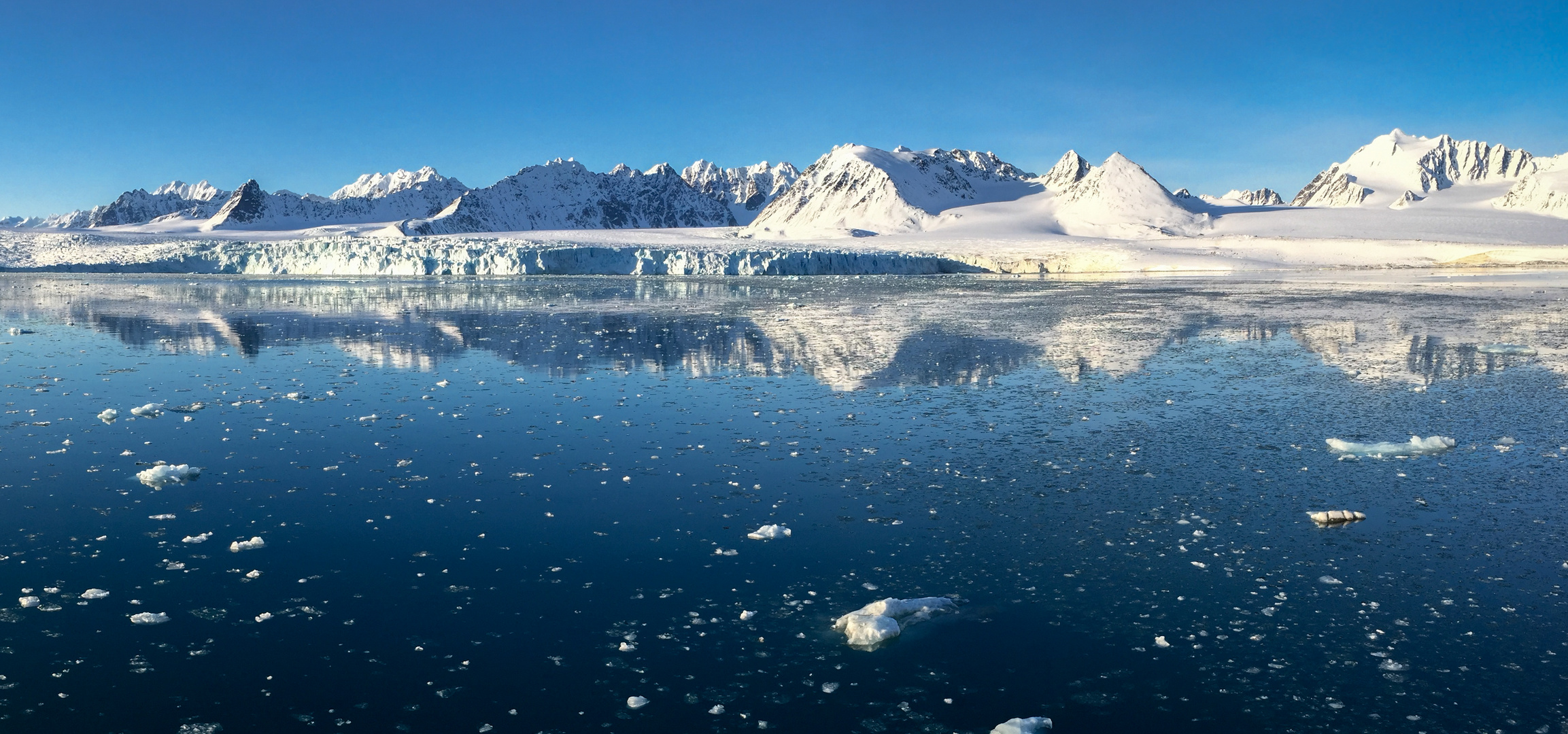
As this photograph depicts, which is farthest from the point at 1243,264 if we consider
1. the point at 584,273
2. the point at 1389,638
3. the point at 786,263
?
the point at 1389,638

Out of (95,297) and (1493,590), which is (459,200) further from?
(1493,590)

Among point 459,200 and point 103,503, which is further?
point 459,200

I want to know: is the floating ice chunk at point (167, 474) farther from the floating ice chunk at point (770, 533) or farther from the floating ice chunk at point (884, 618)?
the floating ice chunk at point (884, 618)

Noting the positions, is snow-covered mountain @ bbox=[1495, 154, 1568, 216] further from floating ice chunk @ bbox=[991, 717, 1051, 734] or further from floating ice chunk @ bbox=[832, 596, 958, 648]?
floating ice chunk @ bbox=[991, 717, 1051, 734]

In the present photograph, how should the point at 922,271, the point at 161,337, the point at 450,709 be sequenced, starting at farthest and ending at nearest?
the point at 922,271 < the point at 161,337 < the point at 450,709

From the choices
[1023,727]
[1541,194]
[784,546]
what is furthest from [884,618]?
[1541,194]

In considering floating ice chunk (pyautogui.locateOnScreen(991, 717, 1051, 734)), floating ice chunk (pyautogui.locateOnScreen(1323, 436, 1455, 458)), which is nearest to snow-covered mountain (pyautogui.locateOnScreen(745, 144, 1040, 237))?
floating ice chunk (pyautogui.locateOnScreen(1323, 436, 1455, 458))

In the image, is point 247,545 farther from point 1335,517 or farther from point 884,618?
point 1335,517
